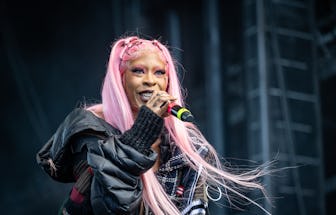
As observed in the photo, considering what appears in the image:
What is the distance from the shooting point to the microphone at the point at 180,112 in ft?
6.59

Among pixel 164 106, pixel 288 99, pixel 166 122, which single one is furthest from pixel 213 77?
pixel 164 106

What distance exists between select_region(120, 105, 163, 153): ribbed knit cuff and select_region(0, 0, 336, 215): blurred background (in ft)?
5.91

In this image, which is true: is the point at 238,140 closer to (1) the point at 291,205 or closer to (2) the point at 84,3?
(1) the point at 291,205

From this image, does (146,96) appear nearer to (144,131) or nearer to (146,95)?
(146,95)

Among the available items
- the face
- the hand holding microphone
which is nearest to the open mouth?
the face

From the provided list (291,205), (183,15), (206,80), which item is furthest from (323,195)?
(183,15)

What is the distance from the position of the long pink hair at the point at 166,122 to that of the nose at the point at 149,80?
0.23 ft

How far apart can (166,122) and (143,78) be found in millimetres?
161

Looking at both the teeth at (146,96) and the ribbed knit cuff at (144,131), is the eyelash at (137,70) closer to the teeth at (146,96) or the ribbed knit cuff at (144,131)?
the teeth at (146,96)

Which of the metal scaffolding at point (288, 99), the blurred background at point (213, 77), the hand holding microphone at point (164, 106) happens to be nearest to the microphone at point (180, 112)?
the hand holding microphone at point (164, 106)

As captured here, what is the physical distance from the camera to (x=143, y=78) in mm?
2221

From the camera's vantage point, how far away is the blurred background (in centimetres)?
399

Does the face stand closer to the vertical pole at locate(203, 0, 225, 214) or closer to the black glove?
the black glove

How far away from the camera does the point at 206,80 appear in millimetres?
4145
